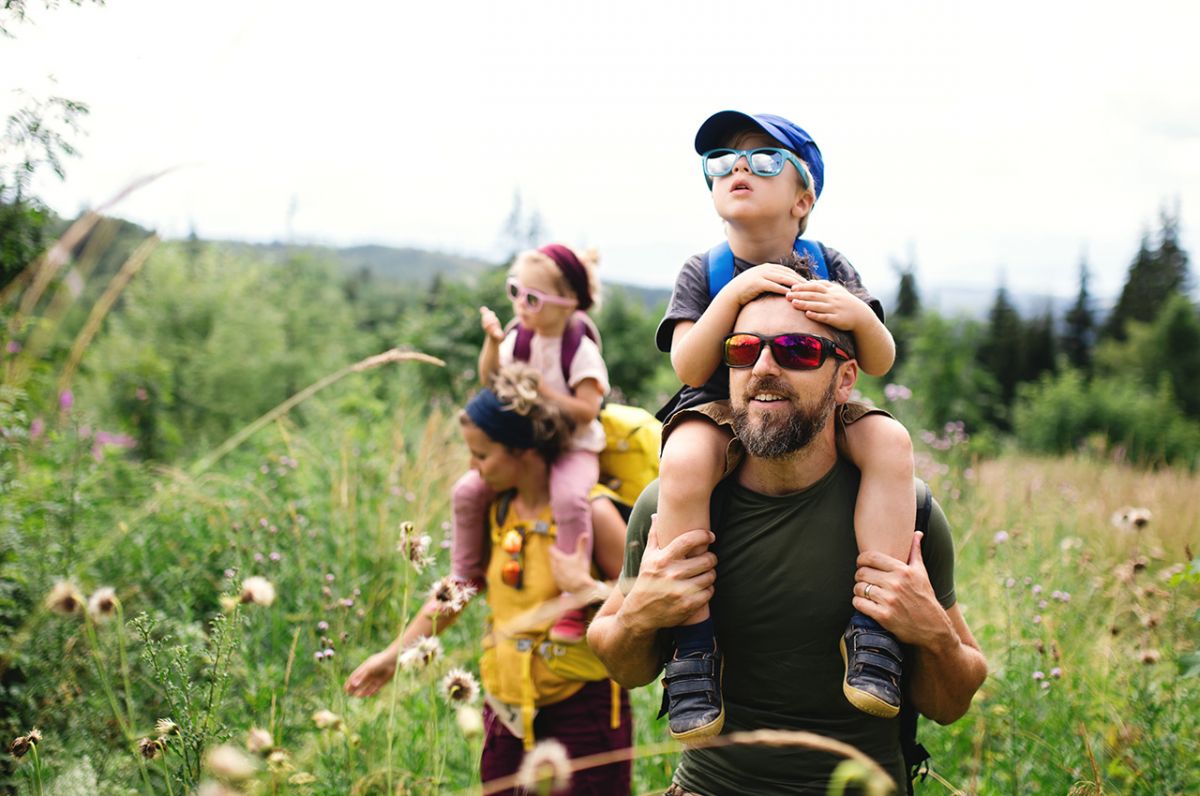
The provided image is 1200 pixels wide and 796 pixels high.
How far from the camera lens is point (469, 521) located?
3.17 metres

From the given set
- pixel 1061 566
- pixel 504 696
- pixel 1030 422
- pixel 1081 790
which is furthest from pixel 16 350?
pixel 1030 422

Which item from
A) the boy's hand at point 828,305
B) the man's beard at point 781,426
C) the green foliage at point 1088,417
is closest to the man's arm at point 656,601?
the man's beard at point 781,426

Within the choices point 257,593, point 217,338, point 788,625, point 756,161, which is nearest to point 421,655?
point 257,593

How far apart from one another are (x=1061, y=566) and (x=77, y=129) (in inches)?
224

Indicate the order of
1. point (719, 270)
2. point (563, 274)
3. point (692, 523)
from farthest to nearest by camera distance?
point (563, 274) → point (719, 270) → point (692, 523)

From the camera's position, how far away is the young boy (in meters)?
1.94

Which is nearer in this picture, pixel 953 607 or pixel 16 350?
pixel 953 607

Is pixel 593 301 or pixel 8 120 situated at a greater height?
pixel 8 120

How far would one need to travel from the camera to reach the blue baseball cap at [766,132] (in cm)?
225

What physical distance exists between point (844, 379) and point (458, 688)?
1195 mm

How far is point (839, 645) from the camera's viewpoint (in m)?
2.06

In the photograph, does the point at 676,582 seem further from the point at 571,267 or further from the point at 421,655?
the point at 571,267

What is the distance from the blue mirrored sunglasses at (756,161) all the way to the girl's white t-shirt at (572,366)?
3.78ft

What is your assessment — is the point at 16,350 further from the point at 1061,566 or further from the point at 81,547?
the point at 1061,566
